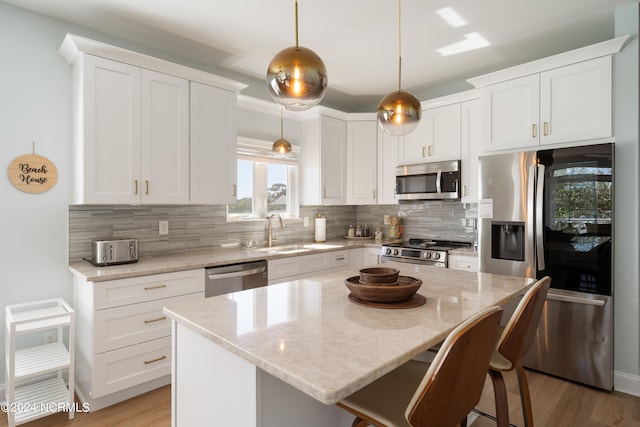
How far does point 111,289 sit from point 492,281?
233 cm

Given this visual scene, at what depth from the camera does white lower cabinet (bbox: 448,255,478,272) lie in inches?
132

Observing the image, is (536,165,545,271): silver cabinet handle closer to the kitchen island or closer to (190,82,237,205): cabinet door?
the kitchen island

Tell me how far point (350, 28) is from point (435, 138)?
1611mm

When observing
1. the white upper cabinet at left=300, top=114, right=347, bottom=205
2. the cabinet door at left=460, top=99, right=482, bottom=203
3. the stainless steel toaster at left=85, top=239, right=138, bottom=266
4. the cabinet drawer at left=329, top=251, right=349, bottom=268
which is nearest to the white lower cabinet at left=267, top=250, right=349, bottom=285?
the cabinet drawer at left=329, top=251, right=349, bottom=268

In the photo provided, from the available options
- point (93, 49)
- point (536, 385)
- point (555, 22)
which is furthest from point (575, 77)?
point (93, 49)

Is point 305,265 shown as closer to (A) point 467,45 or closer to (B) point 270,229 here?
(B) point 270,229

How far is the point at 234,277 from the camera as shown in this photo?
9.70ft

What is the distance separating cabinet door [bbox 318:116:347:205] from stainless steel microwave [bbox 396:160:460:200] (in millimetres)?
675

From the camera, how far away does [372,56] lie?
334 cm

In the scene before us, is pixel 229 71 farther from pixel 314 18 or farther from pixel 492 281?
pixel 492 281

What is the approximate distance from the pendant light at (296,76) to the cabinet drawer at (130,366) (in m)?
2.03

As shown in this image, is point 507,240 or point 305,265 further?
point 305,265

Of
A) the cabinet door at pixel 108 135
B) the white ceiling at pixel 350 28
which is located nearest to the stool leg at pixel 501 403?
the white ceiling at pixel 350 28

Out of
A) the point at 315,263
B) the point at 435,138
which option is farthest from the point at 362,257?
the point at 435,138
